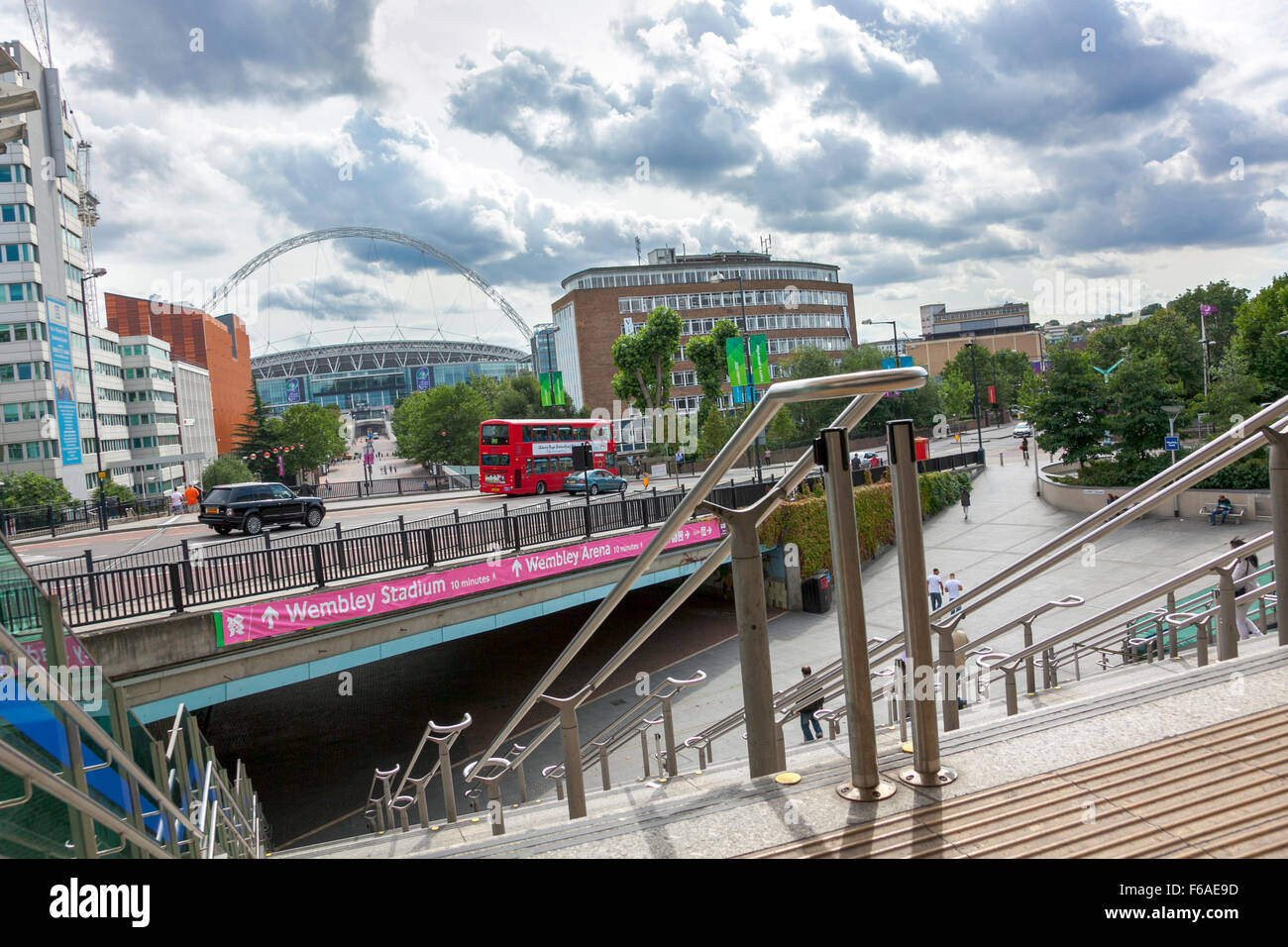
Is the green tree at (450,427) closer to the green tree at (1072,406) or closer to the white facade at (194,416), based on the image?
the white facade at (194,416)

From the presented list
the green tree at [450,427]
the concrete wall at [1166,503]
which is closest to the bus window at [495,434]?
the concrete wall at [1166,503]

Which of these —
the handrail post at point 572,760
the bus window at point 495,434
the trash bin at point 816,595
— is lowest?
the trash bin at point 816,595

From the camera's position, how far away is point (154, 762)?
4.98m

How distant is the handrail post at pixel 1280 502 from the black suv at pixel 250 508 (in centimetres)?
2394

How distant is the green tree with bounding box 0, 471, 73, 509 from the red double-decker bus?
19177 millimetres

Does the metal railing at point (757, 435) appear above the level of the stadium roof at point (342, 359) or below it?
below

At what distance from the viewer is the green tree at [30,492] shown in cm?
3729

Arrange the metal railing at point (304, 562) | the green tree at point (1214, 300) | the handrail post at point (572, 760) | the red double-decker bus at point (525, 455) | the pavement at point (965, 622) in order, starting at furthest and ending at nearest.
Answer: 1. the green tree at point (1214, 300)
2. the red double-decker bus at point (525, 455)
3. the pavement at point (965, 622)
4. the metal railing at point (304, 562)
5. the handrail post at point (572, 760)

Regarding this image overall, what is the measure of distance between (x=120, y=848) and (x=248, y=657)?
10854mm

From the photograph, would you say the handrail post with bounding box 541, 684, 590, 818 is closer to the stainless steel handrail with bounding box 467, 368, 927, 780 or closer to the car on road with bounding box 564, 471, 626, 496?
the stainless steel handrail with bounding box 467, 368, 927, 780

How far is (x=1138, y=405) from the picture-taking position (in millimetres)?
31562

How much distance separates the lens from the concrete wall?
25.0 metres

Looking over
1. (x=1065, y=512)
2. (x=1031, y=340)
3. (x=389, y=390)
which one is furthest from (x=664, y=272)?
(x=389, y=390)

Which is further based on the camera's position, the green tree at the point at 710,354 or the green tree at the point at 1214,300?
the green tree at the point at 1214,300
